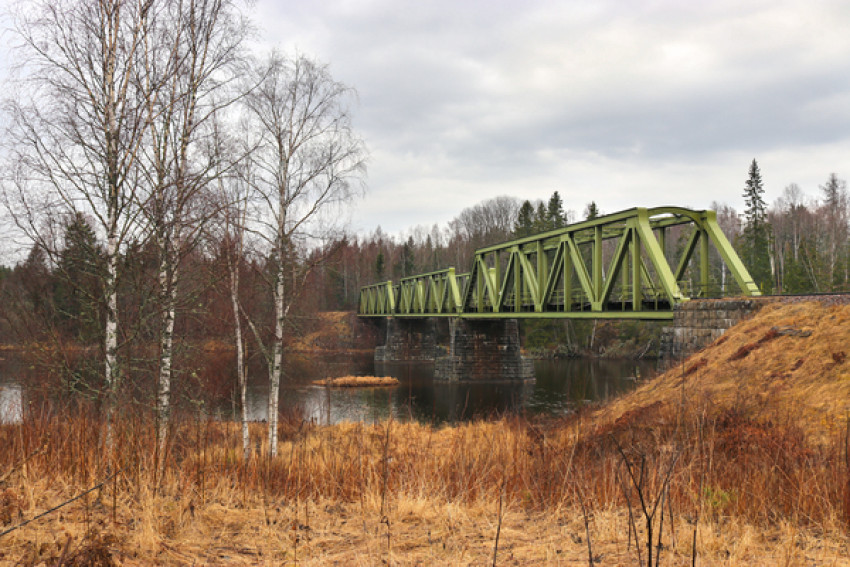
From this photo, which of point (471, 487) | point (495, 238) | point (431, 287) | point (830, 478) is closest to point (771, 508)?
point (830, 478)

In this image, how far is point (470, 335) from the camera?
43875mm

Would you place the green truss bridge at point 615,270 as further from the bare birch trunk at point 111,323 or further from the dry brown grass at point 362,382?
the bare birch trunk at point 111,323

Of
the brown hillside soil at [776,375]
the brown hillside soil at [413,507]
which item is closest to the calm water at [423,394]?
the brown hillside soil at [776,375]

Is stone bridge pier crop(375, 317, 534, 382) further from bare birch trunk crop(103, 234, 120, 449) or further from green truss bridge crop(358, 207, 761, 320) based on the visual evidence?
bare birch trunk crop(103, 234, 120, 449)

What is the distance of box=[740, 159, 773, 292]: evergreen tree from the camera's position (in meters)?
54.6

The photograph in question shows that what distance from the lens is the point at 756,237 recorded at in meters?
56.7

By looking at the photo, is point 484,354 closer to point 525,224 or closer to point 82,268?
point 82,268

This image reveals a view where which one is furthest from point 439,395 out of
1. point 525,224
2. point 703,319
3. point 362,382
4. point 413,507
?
point 525,224

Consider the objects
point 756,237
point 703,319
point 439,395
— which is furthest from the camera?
point 756,237

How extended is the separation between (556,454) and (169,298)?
6052 mm

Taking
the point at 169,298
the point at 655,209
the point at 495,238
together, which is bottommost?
the point at 169,298

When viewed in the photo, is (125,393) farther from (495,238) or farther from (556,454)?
(495,238)

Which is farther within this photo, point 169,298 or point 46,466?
point 169,298

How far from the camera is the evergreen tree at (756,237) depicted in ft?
179
